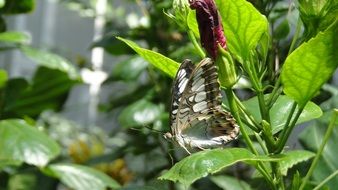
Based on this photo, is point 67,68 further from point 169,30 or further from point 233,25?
point 233,25

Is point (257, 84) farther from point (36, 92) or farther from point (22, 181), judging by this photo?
point (36, 92)

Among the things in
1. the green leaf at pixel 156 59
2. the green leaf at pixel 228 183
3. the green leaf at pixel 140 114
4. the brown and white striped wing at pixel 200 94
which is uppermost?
the green leaf at pixel 156 59

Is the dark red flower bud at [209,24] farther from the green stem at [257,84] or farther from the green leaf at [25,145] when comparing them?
the green leaf at [25,145]

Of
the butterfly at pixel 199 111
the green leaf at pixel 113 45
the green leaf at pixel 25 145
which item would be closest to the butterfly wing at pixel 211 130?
the butterfly at pixel 199 111

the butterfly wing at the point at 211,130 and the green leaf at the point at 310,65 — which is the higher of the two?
the green leaf at the point at 310,65

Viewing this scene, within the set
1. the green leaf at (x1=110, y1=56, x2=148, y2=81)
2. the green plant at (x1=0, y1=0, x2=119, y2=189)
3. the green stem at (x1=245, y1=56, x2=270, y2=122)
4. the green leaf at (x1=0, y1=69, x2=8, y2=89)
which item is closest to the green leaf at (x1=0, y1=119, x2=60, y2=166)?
the green plant at (x1=0, y1=0, x2=119, y2=189)

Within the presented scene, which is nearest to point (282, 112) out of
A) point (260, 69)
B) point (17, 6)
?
point (260, 69)
